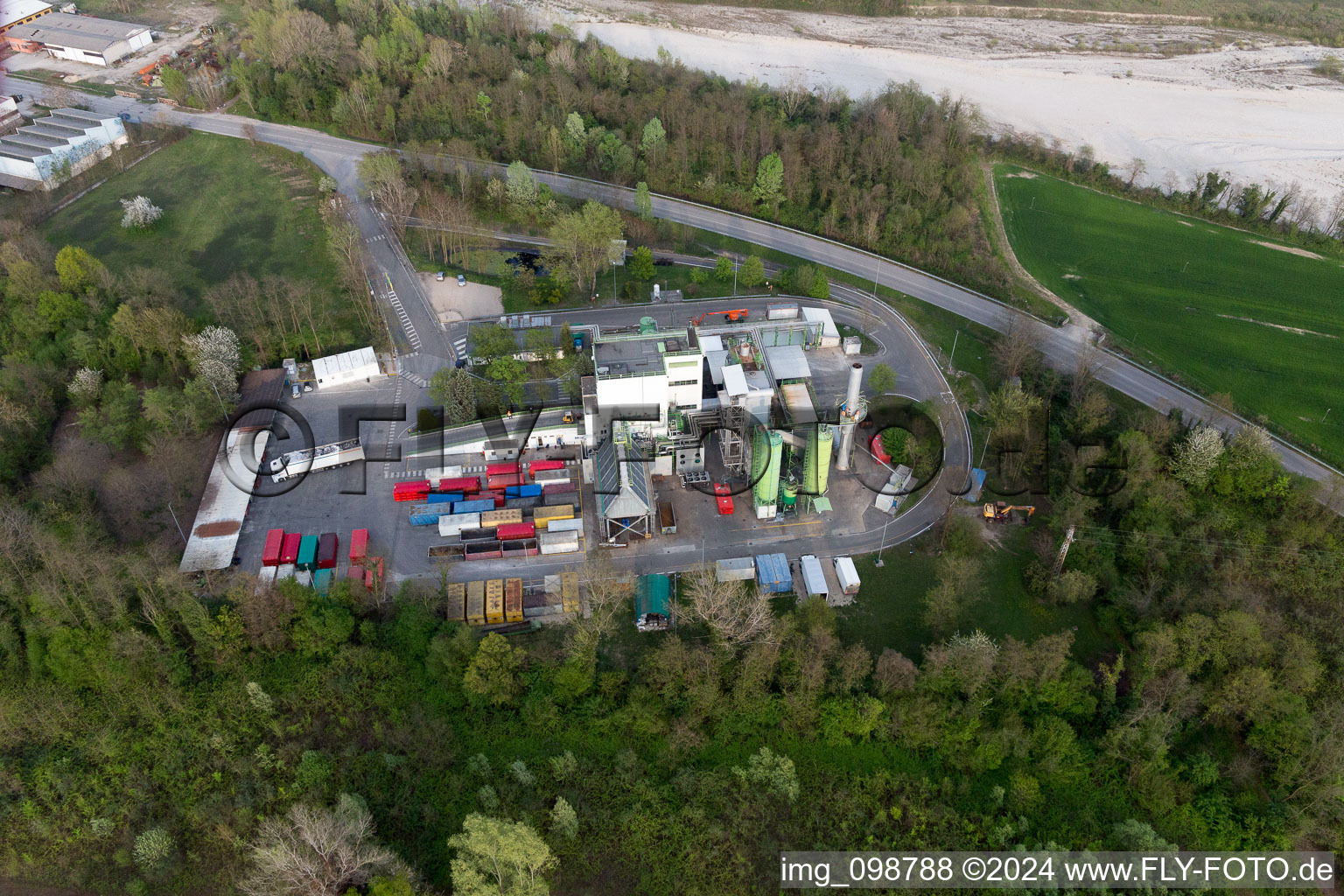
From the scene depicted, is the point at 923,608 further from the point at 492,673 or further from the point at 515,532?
the point at 515,532

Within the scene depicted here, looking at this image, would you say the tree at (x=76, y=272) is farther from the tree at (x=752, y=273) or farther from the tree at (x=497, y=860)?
the tree at (x=497, y=860)

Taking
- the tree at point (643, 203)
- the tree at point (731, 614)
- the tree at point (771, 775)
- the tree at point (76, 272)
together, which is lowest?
the tree at point (771, 775)

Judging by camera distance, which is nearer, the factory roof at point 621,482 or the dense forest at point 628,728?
the dense forest at point 628,728

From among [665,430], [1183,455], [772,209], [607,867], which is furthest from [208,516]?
[1183,455]

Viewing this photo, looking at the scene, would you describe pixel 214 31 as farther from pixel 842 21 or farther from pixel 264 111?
pixel 842 21

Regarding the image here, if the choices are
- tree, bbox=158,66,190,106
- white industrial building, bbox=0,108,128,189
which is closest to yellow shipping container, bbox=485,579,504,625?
white industrial building, bbox=0,108,128,189

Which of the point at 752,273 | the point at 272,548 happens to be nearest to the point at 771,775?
the point at 272,548

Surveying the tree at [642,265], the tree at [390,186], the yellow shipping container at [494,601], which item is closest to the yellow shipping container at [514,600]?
the yellow shipping container at [494,601]
